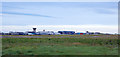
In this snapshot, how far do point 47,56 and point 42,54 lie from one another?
3.11 feet

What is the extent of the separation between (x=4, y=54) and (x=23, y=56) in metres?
2.25

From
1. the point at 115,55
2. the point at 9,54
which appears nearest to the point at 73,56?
the point at 115,55

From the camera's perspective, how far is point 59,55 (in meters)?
16.2

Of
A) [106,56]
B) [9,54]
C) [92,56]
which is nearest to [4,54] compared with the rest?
Answer: [9,54]

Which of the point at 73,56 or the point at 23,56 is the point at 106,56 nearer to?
the point at 73,56

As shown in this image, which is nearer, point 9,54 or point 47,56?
point 47,56

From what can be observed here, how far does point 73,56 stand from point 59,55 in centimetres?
132

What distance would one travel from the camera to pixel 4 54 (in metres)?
17.0

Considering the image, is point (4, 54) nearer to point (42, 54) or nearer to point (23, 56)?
point (23, 56)

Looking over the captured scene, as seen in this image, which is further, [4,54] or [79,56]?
[4,54]

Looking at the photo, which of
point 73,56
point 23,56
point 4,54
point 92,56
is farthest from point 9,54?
point 92,56

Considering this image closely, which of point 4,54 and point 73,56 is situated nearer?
point 73,56

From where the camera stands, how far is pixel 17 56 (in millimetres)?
16125

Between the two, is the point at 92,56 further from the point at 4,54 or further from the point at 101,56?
the point at 4,54
